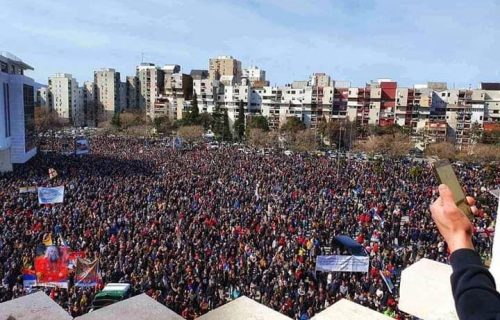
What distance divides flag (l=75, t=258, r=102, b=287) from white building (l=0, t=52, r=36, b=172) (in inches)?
919

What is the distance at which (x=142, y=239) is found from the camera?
14664 mm

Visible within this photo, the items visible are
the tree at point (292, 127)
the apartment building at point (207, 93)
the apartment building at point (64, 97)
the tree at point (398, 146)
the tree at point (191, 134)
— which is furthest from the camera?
the apartment building at point (64, 97)

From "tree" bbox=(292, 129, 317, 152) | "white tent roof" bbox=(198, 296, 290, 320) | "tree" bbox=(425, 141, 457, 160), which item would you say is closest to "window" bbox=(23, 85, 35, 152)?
"tree" bbox=(292, 129, 317, 152)

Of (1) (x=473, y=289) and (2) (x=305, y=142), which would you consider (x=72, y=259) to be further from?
(2) (x=305, y=142)

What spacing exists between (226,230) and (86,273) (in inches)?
233

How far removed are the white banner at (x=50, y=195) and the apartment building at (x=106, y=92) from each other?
91601mm

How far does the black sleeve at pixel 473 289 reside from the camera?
52.6 inches

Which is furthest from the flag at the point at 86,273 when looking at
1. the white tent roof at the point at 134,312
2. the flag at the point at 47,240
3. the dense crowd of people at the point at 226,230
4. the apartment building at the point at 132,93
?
the apartment building at the point at 132,93

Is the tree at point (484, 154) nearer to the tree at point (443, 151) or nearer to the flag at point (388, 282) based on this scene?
the tree at point (443, 151)

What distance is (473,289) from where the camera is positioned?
1396mm

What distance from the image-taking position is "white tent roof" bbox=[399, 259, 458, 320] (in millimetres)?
3707

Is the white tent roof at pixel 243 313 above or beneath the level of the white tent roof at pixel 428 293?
beneath

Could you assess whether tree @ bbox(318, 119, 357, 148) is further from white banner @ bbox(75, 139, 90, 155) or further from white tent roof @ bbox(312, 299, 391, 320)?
white tent roof @ bbox(312, 299, 391, 320)

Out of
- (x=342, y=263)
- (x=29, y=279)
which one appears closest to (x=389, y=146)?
(x=342, y=263)
